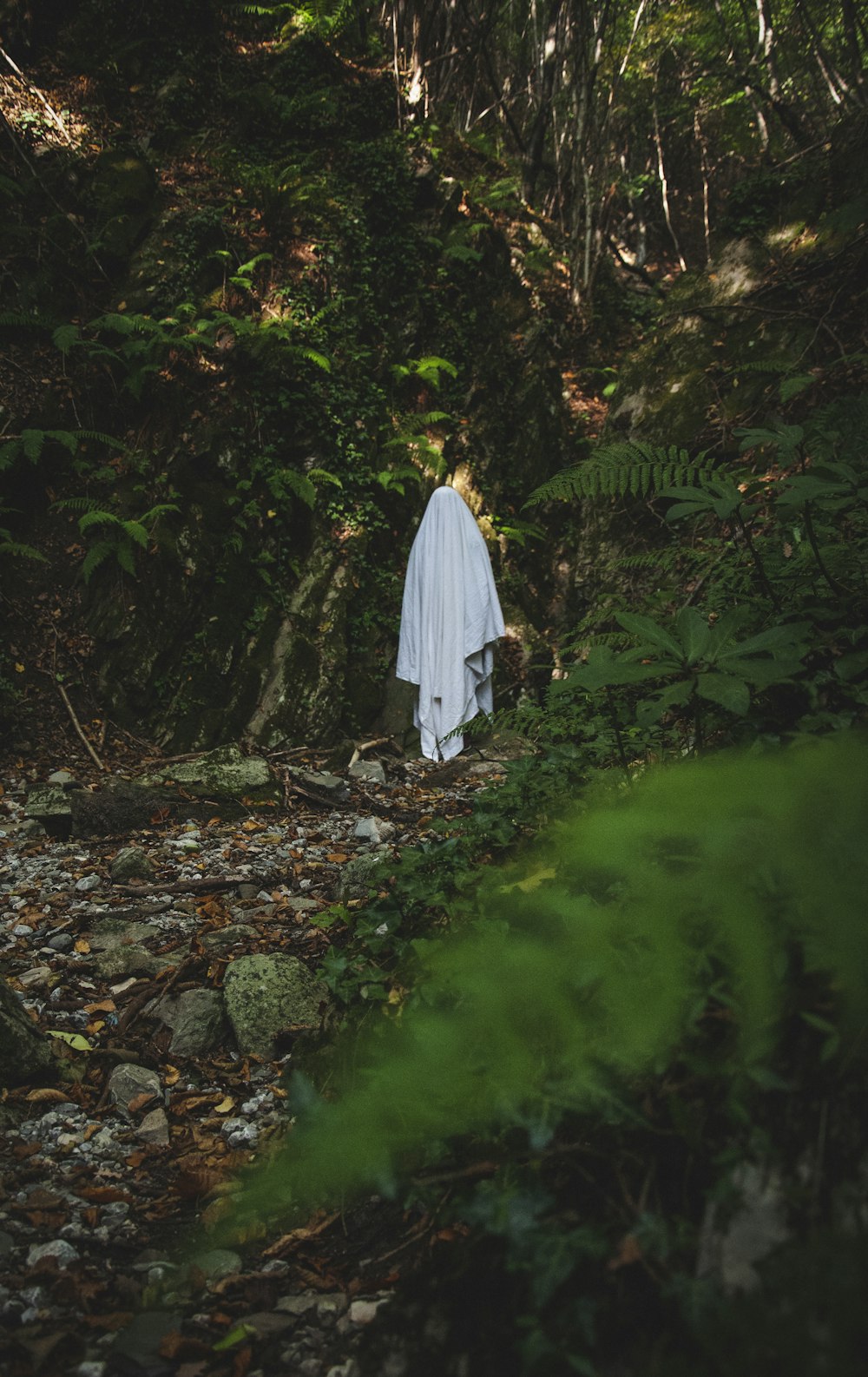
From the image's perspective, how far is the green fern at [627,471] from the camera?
2225 millimetres

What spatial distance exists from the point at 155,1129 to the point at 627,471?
2425 mm

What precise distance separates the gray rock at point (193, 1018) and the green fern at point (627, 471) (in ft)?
6.72

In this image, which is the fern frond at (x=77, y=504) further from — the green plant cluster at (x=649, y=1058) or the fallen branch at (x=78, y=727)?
the green plant cluster at (x=649, y=1058)

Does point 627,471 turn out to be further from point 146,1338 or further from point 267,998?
point 146,1338

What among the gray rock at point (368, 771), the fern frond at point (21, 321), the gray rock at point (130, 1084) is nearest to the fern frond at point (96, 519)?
the fern frond at point (21, 321)

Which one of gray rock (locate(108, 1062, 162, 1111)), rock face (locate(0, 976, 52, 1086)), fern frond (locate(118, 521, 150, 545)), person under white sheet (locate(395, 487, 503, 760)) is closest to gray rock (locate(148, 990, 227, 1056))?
gray rock (locate(108, 1062, 162, 1111))

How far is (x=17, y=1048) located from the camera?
2.23 meters

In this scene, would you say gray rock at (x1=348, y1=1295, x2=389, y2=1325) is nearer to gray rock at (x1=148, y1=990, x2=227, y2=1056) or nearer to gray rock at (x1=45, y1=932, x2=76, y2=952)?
gray rock at (x1=148, y1=990, x2=227, y2=1056)

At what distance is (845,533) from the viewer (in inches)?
88.9

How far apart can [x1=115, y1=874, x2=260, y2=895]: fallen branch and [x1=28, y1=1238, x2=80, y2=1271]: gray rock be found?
7.59 feet

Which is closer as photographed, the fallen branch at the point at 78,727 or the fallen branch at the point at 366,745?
the fallen branch at the point at 78,727

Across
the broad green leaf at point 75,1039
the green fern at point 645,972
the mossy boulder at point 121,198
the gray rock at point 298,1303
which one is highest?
the mossy boulder at point 121,198

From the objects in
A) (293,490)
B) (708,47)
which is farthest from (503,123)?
(293,490)

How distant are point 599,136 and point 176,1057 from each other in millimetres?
11811
